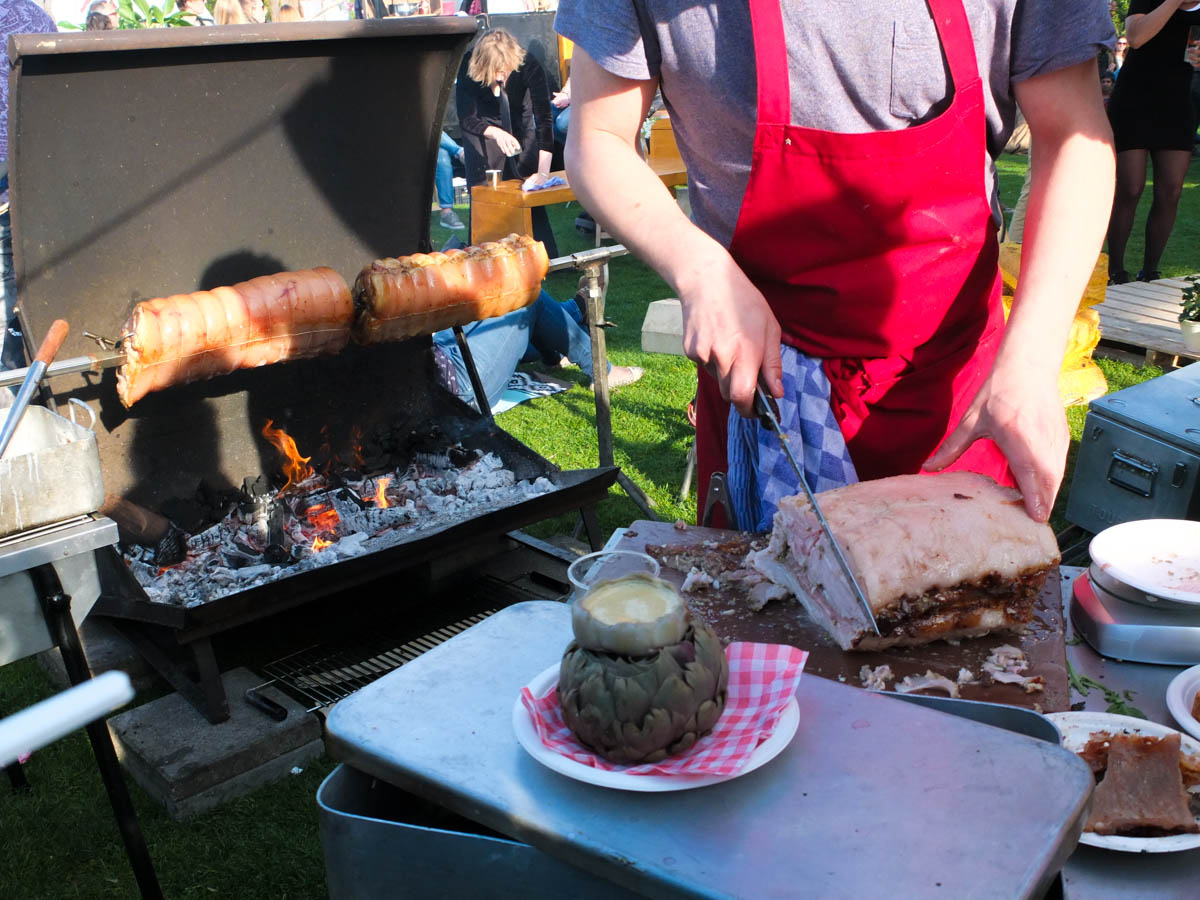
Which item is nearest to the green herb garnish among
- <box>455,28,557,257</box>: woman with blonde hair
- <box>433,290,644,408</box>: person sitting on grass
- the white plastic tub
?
the white plastic tub

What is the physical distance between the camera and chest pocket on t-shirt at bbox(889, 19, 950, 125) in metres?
1.94

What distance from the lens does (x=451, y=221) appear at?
12.4 metres

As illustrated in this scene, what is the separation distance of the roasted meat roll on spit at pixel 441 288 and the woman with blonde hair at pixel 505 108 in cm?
676

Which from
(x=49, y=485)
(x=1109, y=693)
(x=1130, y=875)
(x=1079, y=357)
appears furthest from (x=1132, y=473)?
(x=49, y=485)

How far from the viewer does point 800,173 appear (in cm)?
205

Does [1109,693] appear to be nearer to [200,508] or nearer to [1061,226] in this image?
[1061,226]

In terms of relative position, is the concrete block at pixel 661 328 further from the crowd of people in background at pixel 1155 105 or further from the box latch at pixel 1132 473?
the crowd of people in background at pixel 1155 105

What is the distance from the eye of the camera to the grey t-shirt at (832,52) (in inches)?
75.7

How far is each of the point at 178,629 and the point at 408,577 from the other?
4.27ft

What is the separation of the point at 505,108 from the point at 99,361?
8417 mm

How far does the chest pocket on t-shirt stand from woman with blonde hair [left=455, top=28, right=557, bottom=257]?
9192 millimetres

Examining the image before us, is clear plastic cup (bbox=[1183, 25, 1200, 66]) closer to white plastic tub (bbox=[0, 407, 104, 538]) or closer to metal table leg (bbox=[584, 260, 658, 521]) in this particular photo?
metal table leg (bbox=[584, 260, 658, 521])

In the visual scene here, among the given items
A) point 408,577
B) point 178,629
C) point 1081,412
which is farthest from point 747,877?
point 1081,412

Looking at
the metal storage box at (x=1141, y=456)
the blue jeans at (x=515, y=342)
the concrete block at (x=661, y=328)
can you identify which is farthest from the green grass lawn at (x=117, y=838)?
the concrete block at (x=661, y=328)
